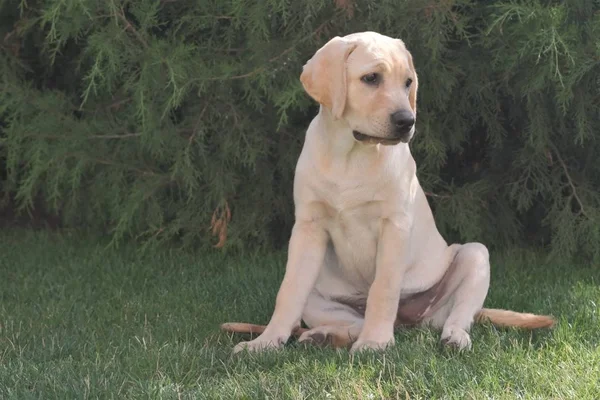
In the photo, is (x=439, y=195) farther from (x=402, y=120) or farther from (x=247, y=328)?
(x=402, y=120)

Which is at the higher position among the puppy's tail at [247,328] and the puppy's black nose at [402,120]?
the puppy's black nose at [402,120]

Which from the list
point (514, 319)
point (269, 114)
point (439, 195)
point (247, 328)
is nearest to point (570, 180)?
point (439, 195)

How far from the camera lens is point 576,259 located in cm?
579

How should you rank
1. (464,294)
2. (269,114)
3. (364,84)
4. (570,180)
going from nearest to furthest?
(364,84)
(464,294)
(570,180)
(269,114)

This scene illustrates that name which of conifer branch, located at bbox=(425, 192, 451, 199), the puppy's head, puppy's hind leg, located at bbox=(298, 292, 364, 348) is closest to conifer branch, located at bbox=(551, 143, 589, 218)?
conifer branch, located at bbox=(425, 192, 451, 199)

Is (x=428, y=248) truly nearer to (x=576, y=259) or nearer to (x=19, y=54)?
(x=576, y=259)

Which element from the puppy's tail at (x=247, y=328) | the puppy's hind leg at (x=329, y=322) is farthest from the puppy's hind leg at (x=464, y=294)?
the puppy's tail at (x=247, y=328)

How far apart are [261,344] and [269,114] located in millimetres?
2276

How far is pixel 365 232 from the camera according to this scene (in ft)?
12.7

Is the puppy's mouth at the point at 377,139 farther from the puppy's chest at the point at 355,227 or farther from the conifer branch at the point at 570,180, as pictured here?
the conifer branch at the point at 570,180

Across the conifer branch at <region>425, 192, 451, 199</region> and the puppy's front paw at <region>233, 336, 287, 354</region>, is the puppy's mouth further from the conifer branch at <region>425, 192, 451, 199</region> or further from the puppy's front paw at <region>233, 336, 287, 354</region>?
the conifer branch at <region>425, 192, 451, 199</region>

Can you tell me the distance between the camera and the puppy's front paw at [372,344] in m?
3.65

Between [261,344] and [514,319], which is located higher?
[514,319]

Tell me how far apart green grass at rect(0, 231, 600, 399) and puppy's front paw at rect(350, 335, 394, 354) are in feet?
0.18
